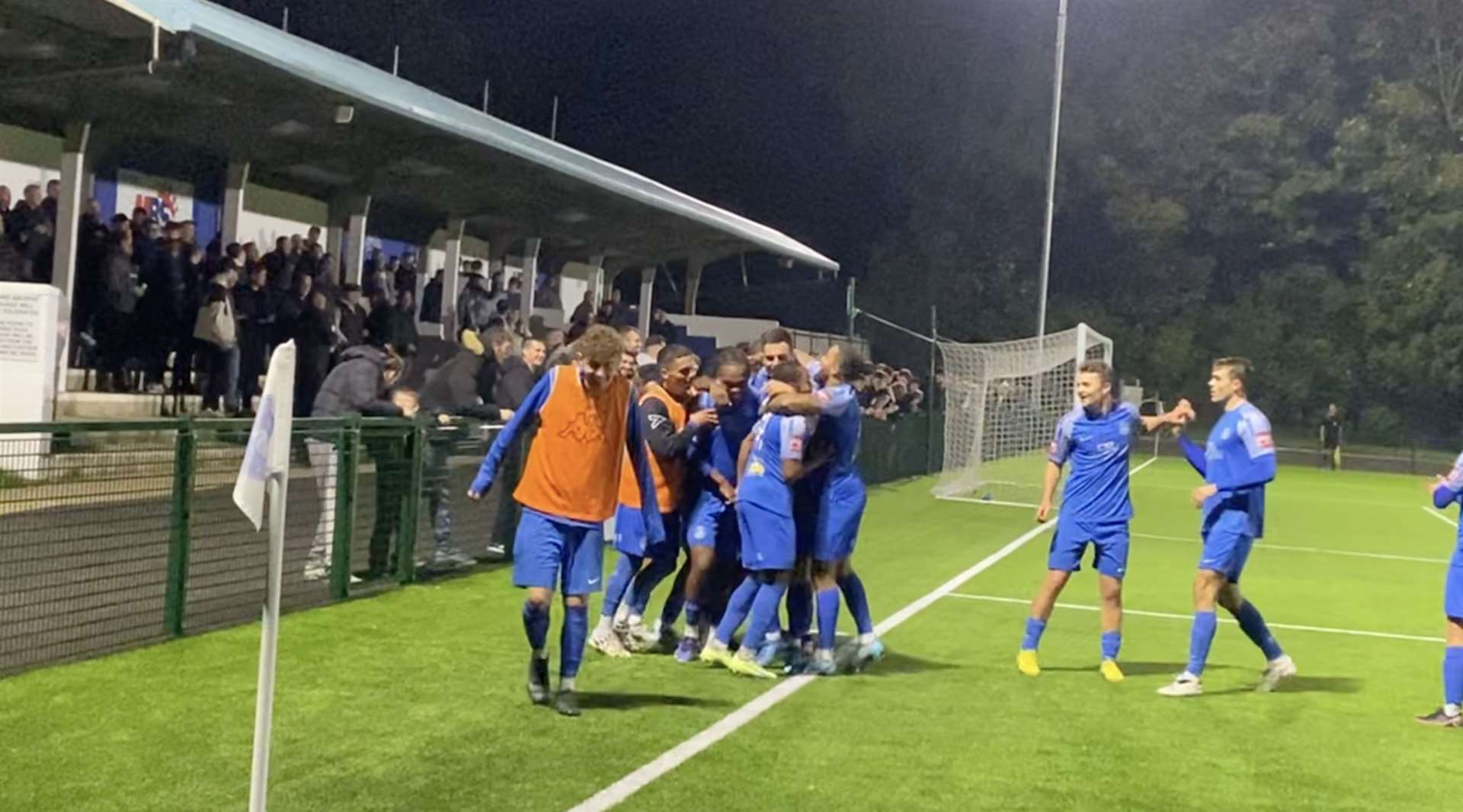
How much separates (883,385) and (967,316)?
3476 centimetres

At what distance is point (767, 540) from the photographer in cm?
934

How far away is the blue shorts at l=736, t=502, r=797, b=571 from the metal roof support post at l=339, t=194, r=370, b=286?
13286 mm

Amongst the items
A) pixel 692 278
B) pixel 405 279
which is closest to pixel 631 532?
pixel 405 279

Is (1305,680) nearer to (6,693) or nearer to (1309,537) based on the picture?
→ (6,693)

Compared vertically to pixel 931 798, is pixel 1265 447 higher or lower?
higher

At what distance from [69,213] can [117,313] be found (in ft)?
3.66

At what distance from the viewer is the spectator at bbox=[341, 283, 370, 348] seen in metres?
18.2

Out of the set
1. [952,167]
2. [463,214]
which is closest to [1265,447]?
[463,214]

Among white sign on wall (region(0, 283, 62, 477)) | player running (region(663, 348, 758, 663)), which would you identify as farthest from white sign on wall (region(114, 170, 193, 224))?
player running (region(663, 348, 758, 663))

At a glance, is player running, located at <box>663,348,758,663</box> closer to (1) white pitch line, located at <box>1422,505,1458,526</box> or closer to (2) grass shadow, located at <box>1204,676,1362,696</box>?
(2) grass shadow, located at <box>1204,676,1362,696</box>

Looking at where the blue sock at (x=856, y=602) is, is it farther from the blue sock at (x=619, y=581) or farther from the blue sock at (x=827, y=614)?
the blue sock at (x=619, y=581)

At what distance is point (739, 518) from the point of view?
31.1 feet

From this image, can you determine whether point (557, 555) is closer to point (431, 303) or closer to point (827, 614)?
point (827, 614)

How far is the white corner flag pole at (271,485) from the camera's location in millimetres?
5004
